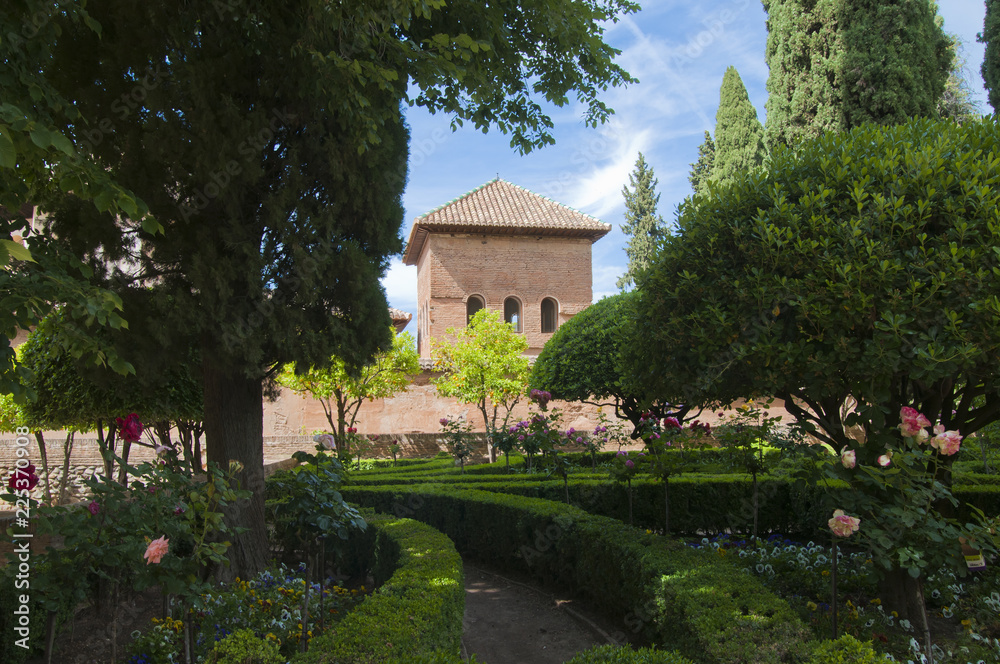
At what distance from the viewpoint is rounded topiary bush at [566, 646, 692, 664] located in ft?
8.89

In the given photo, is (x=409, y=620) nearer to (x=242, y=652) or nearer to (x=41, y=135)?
(x=242, y=652)

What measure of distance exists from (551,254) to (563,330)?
1265 cm

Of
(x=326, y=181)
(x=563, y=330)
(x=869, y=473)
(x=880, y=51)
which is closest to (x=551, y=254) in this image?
(x=563, y=330)

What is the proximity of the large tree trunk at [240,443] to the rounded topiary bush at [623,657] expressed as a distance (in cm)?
385

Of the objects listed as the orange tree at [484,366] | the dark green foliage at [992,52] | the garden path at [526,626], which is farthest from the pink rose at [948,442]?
the orange tree at [484,366]

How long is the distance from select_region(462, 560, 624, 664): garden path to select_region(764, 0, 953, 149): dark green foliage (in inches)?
262

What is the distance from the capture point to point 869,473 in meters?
3.58

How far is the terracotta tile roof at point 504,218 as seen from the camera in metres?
26.6

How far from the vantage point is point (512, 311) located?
2798 cm

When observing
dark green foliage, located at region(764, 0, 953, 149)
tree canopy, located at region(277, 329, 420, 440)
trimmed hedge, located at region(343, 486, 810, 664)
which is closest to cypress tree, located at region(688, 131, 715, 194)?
tree canopy, located at region(277, 329, 420, 440)

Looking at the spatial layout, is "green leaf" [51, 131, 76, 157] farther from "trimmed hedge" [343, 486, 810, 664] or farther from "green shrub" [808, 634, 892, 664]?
"green shrub" [808, 634, 892, 664]

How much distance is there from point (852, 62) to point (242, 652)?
8983mm

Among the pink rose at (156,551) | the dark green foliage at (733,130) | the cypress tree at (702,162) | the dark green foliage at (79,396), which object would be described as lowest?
the pink rose at (156,551)

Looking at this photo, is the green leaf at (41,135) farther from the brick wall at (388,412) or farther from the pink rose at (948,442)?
the brick wall at (388,412)
